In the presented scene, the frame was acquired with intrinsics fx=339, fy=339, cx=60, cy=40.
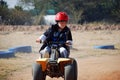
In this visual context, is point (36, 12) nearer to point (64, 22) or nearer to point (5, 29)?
point (5, 29)

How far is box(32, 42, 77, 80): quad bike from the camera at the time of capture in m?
7.37

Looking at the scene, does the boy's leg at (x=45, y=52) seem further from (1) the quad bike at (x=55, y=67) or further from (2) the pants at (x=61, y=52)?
(1) the quad bike at (x=55, y=67)

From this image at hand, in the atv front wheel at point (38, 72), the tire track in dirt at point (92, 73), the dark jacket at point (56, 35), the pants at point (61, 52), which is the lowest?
the tire track in dirt at point (92, 73)

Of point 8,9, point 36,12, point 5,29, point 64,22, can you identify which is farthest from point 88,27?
point 64,22

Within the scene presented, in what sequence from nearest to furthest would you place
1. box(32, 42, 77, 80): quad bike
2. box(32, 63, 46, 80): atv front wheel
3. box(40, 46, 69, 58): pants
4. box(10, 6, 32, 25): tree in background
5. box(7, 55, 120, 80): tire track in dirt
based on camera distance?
1. box(32, 42, 77, 80): quad bike
2. box(32, 63, 46, 80): atv front wheel
3. box(40, 46, 69, 58): pants
4. box(7, 55, 120, 80): tire track in dirt
5. box(10, 6, 32, 25): tree in background

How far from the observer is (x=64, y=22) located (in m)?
8.05

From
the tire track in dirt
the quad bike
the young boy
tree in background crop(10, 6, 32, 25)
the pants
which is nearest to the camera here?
the quad bike

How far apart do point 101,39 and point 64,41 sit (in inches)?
653

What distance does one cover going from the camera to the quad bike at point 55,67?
737cm

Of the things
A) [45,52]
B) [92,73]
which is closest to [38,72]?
[45,52]

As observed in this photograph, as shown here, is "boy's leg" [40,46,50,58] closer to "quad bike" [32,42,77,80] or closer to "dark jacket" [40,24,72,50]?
"quad bike" [32,42,77,80]

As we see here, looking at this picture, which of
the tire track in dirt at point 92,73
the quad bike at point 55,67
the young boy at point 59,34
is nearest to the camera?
the quad bike at point 55,67

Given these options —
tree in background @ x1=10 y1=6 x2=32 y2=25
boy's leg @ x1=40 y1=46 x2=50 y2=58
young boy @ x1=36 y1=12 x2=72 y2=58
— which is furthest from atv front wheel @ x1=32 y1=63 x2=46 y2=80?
tree in background @ x1=10 y1=6 x2=32 y2=25

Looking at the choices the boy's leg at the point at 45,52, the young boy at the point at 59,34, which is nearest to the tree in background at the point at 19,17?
the young boy at the point at 59,34
